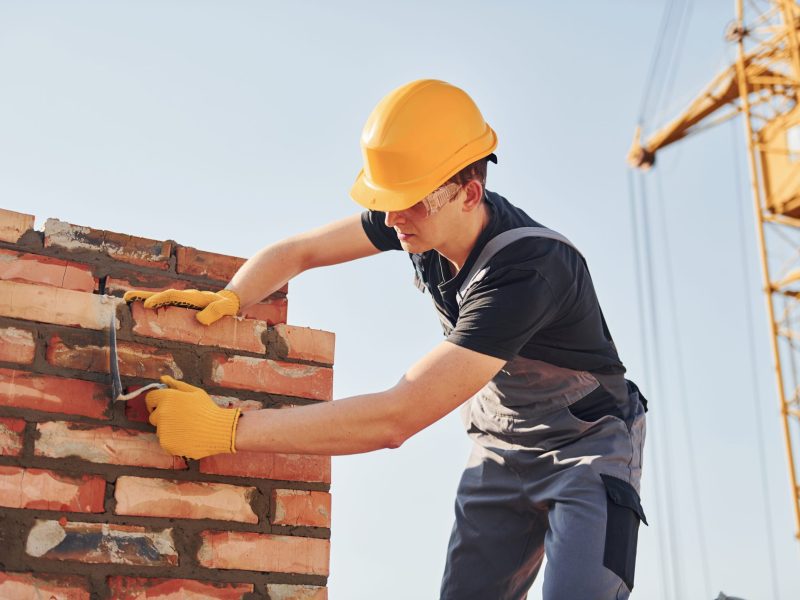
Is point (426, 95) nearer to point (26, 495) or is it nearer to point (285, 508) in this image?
point (285, 508)

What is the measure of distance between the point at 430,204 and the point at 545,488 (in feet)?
2.61

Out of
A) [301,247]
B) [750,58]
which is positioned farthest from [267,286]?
[750,58]

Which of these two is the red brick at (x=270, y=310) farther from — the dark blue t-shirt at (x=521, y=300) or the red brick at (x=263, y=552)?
the red brick at (x=263, y=552)

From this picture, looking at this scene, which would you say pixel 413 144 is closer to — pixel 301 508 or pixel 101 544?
pixel 301 508

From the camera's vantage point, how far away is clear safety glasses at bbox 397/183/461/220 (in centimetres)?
244

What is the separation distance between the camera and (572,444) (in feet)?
8.29

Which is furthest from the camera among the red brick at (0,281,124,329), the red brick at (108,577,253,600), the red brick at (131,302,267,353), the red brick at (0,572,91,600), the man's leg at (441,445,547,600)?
the man's leg at (441,445,547,600)

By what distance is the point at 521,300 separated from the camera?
89.4 inches

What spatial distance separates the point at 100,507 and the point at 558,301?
3.82 ft

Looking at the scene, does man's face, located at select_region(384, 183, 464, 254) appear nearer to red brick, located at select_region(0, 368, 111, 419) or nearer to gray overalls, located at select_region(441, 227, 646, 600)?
gray overalls, located at select_region(441, 227, 646, 600)

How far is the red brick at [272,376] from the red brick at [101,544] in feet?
1.35

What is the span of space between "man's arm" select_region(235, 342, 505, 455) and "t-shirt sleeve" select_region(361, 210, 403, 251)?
22.4 inches

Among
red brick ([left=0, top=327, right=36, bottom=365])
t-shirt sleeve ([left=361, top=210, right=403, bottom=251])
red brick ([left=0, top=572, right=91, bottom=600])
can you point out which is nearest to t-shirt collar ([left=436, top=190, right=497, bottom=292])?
t-shirt sleeve ([left=361, top=210, right=403, bottom=251])

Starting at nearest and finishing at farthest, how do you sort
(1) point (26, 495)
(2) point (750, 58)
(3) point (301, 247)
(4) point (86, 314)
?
(1) point (26, 495) → (4) point (86, 314) → (3) point (301, 247) → (2) point (750, 58)
